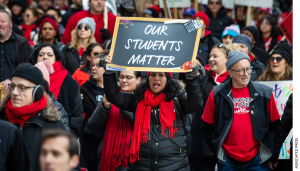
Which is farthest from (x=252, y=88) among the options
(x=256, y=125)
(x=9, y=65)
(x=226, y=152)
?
(x=9, y=65)

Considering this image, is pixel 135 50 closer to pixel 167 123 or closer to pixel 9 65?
pixel 167 123

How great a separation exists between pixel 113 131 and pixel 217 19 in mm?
5612

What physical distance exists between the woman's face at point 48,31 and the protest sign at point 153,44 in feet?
12.0

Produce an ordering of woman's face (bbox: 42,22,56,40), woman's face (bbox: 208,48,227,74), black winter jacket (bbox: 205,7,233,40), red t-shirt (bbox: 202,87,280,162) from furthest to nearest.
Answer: black winter jacket (bbox: 205,7,233,40) → woman's face (bbox: 42,22,56,40) → woman's face (bbox: 208,48,227,74) → red t-shirt (bbox: 202,87,280,162)

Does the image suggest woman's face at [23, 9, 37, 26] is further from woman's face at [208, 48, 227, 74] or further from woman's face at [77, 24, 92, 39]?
woman's face at [208, 48, 227, 74]

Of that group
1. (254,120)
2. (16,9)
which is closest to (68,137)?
(254,120)

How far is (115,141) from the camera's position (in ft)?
15.3

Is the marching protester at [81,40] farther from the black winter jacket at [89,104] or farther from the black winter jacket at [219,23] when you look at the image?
the black winter jacket at [219,23]

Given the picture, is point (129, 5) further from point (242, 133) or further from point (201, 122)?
point (242, 133)

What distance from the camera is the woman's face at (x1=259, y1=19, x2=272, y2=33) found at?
30.2 ft

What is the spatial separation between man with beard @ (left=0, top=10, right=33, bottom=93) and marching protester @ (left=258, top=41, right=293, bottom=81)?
3766mm

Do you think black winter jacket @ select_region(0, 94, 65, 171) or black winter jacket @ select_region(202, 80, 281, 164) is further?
black winter jacket @ select_region(202, 80, 281, 164)

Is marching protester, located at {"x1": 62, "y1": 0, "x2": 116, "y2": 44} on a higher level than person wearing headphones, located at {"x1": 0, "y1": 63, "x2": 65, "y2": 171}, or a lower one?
higher

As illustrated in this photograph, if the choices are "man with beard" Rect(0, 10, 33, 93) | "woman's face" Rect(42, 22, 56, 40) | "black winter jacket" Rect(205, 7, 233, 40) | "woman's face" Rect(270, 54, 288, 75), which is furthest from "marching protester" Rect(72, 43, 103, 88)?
"black winter jacket" Rect(205, 7, 233, 40)
